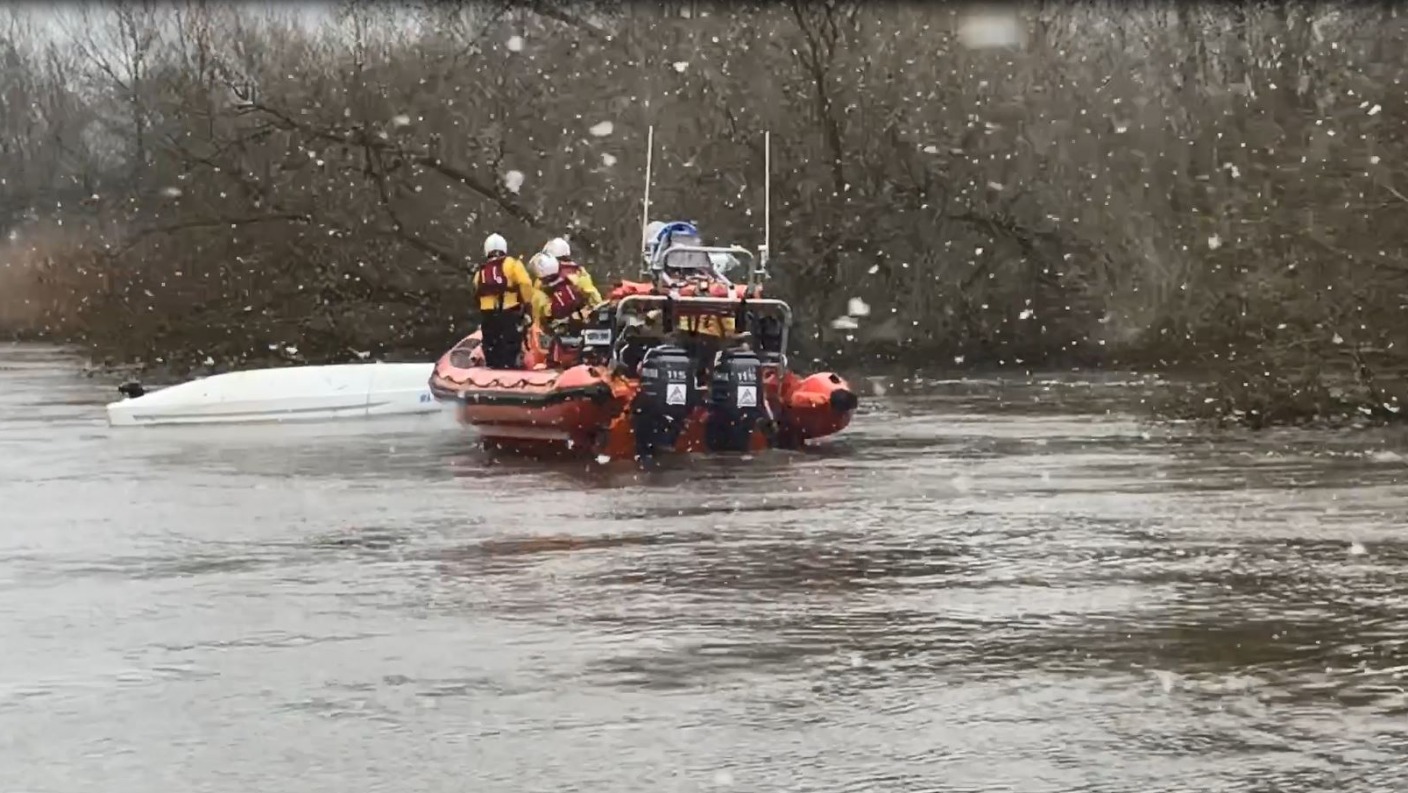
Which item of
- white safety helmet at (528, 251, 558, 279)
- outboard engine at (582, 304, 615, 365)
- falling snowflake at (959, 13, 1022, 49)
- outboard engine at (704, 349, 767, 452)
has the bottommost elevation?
outboard engine at (704, 349, 767, 452)

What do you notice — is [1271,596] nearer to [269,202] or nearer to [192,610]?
[192,610]

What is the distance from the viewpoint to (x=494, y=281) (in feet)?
68.9

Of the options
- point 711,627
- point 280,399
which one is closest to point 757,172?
point 280,399

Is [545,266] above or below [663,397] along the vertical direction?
above

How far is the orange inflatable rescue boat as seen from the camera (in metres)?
19.5

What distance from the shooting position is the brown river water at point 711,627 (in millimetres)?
7801

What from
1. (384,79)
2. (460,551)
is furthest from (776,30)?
(460,551)

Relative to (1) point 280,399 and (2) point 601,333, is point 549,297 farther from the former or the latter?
(1) point 280,399

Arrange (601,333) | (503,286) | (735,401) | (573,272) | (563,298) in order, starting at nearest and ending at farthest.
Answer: (735,401)
(601,333)
(503,286)
(563,298)
(573,272)

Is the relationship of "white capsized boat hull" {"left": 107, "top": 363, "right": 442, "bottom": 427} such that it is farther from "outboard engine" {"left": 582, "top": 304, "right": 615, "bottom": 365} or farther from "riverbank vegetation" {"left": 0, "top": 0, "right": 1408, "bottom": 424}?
"riverbank vegetation" {"left": 0, "top": 0, "right": 1408, "bottom": 424}

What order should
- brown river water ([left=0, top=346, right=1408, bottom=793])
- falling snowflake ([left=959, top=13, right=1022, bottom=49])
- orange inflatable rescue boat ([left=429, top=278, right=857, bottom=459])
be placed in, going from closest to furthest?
brown river water ([left=0, top=346, right=1408, bottom=793]) → orange inflatable rescue boat ([left=429, top=278, right=857, bottom=459]) → falling snowflake ([left=959, top=13, right=1022, bottom=49])

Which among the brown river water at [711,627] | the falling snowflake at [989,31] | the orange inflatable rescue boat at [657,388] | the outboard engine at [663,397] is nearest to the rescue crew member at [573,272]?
the orange inflatable rescue boat at [657,388]

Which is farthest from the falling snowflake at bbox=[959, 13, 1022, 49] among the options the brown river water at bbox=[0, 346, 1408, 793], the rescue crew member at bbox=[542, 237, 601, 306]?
the brown river water at bbox=[0, 346, 1408, 793]

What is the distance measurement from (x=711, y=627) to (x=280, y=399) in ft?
49.0
